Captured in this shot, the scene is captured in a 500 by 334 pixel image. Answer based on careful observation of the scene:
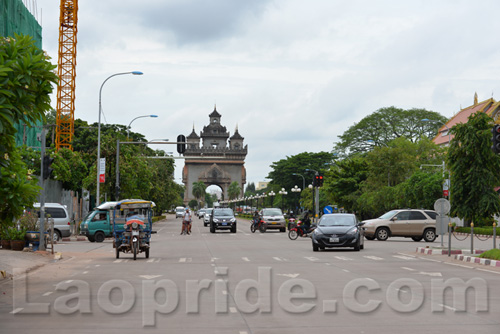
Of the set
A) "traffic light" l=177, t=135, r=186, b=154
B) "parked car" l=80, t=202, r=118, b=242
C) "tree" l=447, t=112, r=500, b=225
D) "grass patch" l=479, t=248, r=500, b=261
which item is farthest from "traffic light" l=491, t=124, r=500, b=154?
"traffic light" l=177, t=135, r=186, b=154

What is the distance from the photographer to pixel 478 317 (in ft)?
35.4

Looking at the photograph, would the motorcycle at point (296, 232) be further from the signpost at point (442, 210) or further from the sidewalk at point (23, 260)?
the sidewalk at point (23, 260)

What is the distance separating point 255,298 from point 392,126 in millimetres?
88783

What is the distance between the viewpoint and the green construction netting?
51094 millimetres

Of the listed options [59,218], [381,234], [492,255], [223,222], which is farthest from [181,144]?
[492,255]

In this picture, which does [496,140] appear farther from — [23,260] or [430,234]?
[430,234]

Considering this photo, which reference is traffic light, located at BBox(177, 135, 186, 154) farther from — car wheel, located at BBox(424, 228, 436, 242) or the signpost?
the signpost

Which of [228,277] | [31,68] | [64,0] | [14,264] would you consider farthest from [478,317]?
[64,0]

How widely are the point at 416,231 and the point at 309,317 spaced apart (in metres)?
29.7

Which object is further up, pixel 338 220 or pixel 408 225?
pixel 338 220

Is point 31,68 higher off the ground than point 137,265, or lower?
higher

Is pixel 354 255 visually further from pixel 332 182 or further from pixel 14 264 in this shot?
pixel 332 182

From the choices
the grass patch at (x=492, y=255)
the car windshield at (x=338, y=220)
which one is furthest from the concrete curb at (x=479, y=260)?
the car windshield at (x=338, y=220)

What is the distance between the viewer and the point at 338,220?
98.4 feet
